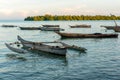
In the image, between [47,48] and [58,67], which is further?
[47,48]

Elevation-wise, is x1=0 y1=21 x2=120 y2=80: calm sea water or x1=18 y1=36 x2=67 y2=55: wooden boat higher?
x1=18 y1=36 x2=67 y2=55: wooden boat

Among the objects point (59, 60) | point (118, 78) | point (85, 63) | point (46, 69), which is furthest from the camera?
point (59, 60)

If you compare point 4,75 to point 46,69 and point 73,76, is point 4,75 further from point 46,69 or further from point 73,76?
point 73,76

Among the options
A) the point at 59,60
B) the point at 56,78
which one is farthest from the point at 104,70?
the point at 59,60

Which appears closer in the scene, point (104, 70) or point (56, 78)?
point (56, 78)

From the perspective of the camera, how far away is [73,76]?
26.9 meters

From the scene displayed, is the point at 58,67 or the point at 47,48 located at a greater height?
the point at 47,48

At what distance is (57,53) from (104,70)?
447 inches

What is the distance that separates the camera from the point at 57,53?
39125mm

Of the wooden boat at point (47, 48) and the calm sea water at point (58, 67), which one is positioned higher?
the wooden boat at point (47, 48)

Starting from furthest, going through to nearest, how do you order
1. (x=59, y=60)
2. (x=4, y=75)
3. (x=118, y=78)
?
(x=59, y=60) → (x=4, y=75) → (x=118, y=78)

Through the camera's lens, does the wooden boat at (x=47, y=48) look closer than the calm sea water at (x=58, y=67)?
No

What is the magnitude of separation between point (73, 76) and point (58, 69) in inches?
167

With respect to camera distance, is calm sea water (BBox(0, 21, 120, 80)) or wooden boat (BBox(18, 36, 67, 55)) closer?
calm sea water (BBox(0, 21, 120, 80))
